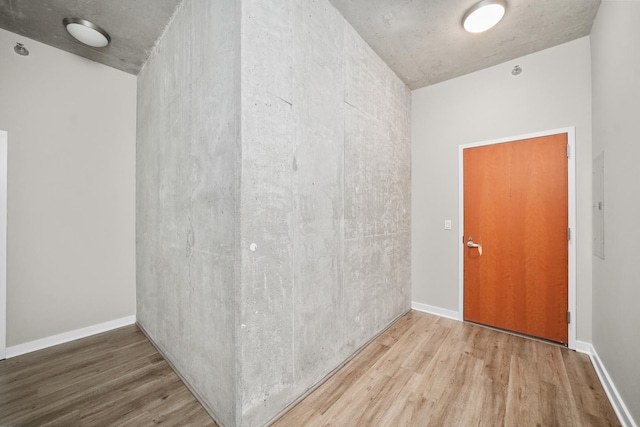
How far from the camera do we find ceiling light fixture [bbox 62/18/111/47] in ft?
7.97

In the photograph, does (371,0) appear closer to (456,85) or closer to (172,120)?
(456,85)

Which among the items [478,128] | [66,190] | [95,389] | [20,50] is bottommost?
[95,389]

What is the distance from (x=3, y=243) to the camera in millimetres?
2525

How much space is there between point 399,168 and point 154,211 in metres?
3.13

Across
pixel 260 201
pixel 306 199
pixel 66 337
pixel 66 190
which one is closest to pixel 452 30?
pixel 306 199

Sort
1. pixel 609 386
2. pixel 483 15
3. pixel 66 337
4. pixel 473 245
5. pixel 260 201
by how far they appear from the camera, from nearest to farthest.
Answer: pixel 260 201, pixel 609 386, pixel 483 15, pixel 66 337, pixel 473 245

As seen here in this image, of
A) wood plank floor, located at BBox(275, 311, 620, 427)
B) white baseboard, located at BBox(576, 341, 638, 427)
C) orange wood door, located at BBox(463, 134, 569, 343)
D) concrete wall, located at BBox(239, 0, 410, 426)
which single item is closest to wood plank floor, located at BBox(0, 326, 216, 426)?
concrete wall, located at BBox(239, 0, 410, 426)

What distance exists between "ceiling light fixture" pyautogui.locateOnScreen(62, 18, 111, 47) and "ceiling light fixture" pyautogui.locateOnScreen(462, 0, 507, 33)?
12.1 feet

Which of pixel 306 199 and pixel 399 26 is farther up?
pixel 399 26

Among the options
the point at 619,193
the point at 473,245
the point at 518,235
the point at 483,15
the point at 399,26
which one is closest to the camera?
the point at 619,193

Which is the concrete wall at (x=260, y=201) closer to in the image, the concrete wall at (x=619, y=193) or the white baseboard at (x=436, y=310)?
the white baseboard at (x=436, y=310)

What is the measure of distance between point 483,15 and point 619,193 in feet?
6.27

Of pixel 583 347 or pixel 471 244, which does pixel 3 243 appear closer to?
pixel 471 244

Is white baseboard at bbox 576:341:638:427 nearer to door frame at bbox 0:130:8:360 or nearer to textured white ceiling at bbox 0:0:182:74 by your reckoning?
textured white ceiling at bbox 0:0:182:74
